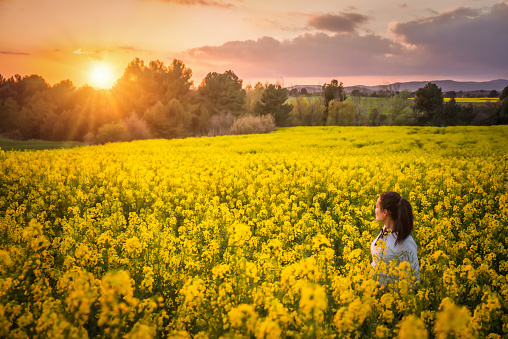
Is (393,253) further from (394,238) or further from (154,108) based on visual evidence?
(154,108)

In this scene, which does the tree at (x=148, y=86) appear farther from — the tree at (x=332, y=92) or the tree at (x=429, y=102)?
the tree at (x=429, y=102)

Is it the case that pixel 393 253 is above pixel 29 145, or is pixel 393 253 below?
below

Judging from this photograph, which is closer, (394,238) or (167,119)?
(394,238)

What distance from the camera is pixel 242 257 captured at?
4414 mm

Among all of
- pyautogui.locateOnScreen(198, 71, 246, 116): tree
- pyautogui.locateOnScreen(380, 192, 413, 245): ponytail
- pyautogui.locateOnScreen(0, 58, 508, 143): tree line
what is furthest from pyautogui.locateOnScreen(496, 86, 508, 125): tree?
pyautogui.locateOnScreen(380, 192, 413, 245): ponytail

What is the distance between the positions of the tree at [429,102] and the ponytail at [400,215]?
66798mm

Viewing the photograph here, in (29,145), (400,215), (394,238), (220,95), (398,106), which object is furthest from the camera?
(398,106)

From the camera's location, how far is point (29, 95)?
65.5m

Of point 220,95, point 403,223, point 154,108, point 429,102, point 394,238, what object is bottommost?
point 394,238

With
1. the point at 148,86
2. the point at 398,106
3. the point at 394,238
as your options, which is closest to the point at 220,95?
the point at 148,86

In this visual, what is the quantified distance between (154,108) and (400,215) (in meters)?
49.5

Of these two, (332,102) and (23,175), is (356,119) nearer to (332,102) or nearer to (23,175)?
(332,102)

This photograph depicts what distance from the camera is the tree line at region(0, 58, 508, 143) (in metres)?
49.0

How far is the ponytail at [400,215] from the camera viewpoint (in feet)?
15.3
